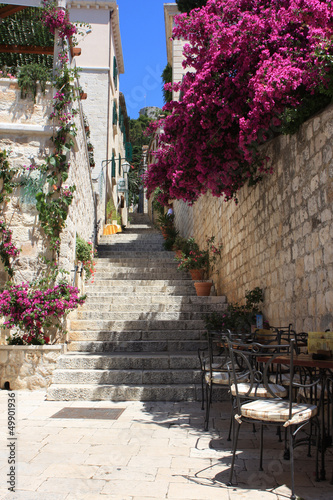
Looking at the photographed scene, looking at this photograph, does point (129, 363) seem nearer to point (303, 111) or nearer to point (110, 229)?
point (303, 111)

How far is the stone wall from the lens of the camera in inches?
222

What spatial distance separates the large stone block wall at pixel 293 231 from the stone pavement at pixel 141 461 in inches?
50.1

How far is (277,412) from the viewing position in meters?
2.58

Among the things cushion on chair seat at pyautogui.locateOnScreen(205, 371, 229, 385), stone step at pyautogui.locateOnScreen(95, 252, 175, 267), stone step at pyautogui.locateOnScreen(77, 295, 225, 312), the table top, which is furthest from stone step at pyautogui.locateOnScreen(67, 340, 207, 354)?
stone step at pyautogui.locateOnScreen(95, 252, 175, 267)

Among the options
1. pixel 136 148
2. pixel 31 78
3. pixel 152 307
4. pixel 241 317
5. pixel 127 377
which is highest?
pixel 136 148

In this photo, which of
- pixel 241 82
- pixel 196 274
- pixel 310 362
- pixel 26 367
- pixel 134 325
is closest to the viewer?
pixel 310 362

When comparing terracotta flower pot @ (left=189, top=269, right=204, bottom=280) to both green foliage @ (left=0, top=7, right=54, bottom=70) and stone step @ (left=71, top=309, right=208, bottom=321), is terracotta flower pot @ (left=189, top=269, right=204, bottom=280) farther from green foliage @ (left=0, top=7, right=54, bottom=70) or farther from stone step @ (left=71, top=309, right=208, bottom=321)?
green foliage @ (left=0, top=7, right=54, bottom=70)

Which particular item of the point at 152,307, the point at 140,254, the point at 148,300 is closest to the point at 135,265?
the point at 140,254

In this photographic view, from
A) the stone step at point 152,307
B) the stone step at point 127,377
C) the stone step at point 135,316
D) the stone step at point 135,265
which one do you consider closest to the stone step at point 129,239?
the stone step at point 135,265

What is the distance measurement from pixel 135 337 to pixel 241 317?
162cm

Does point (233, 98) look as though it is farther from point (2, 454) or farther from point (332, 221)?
point (2, 454)

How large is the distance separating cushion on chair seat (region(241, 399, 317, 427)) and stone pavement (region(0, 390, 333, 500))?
41 centimetres

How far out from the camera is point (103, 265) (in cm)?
988

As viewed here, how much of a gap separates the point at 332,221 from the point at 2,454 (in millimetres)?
3089
